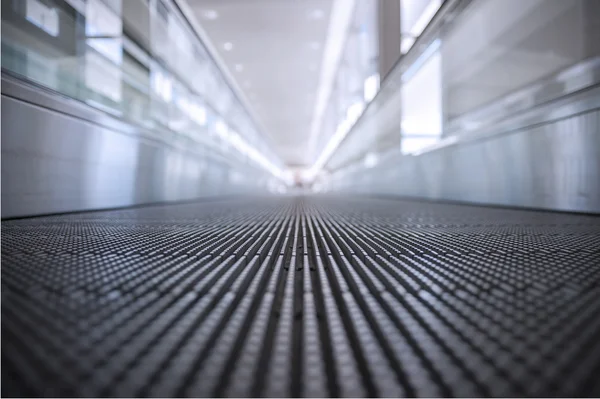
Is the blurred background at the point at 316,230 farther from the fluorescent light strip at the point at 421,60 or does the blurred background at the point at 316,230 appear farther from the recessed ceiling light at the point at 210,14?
the recessed ceiling light at the point at 210,14

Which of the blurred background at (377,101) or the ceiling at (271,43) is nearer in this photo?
the blurred background at (377,101)

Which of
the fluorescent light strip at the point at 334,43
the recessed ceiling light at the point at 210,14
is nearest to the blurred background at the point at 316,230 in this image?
the recessed ceiling light at the point at 210,14

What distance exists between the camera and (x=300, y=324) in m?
0.51

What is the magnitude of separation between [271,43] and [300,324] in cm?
1013

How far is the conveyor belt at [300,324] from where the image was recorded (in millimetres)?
361

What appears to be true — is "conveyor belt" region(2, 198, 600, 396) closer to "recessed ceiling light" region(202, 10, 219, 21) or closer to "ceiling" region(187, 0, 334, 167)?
"ceiling" region(187, 0, 334, 167)

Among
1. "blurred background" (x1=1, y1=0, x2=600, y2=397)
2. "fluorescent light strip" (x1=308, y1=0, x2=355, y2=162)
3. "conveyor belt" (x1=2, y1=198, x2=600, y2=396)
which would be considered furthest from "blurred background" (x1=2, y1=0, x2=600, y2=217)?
"conveyor belt" (x1=2, y1=198, x2=600, y2=396)

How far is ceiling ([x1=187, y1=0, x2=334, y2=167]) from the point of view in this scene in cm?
766

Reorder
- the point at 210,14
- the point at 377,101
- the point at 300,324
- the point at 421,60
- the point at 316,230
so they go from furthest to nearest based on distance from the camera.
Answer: the point at 210,14, the point at 377,101, the point at 421,60, the point at 316,230, the point at 300,324

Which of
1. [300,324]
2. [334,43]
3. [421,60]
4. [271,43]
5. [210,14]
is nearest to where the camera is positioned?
[300,324]

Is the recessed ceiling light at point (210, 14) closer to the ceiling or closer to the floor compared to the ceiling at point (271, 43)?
closer to the floor

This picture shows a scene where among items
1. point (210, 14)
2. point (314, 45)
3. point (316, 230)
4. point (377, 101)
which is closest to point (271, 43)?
point (314, 45)

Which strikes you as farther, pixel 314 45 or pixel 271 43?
pixel 314 45

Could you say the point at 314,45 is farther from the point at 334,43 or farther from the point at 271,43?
the point at 271,43
